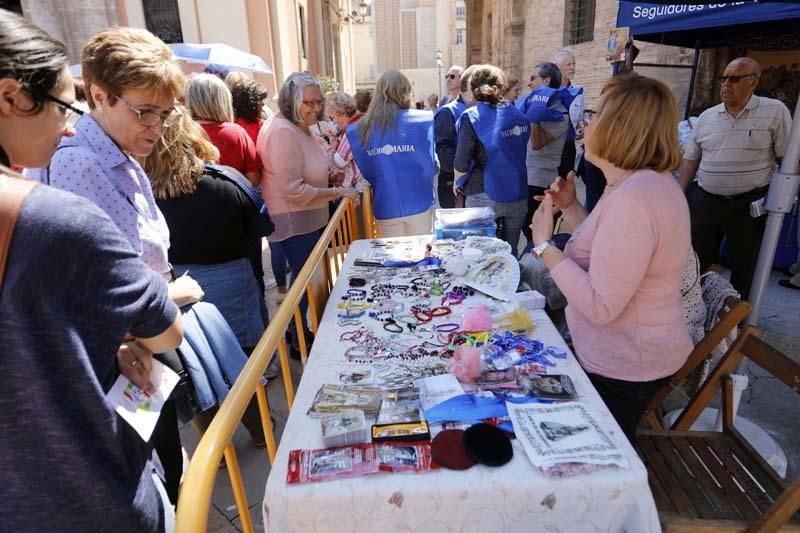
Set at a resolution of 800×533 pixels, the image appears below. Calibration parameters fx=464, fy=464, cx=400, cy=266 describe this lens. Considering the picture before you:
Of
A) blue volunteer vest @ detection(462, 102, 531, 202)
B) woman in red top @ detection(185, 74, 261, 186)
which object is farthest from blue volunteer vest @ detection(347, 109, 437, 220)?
woman in red top @ detection(185, 74, 261, 186)

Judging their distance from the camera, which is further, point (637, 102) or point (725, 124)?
point (725, 124)

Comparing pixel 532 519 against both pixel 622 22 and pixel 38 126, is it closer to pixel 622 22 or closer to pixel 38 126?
pixel 38 126

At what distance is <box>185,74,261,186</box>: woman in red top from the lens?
9.69 ft

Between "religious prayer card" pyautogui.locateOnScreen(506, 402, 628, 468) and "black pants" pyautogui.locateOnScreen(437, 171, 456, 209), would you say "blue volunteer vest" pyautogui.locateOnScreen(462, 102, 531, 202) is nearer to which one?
"black pants" pyautogui.locateOnScreen(437, 171, 456, 209)

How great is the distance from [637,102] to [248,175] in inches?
102

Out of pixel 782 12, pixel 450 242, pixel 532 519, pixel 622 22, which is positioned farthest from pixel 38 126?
pixel 622 22

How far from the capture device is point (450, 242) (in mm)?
3023

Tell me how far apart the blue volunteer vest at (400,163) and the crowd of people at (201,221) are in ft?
0.05

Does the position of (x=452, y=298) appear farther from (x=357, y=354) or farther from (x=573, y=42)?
(x=573, y=42)

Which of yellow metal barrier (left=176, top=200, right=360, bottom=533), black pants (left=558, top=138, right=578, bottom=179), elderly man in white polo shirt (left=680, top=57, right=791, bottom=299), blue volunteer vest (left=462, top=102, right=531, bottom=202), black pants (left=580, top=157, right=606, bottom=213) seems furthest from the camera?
black pants (left=580, top=157, right=606, bottom=213)

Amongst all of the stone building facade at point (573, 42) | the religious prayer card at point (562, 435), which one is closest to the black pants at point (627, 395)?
the religious prayer card at point (562, 435)

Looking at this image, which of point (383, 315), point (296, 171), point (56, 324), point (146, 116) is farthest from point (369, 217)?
point (56, 324)

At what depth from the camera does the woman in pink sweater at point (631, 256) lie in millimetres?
1498

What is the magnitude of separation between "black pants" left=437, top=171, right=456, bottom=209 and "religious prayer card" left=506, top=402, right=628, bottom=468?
4314 millimetres
